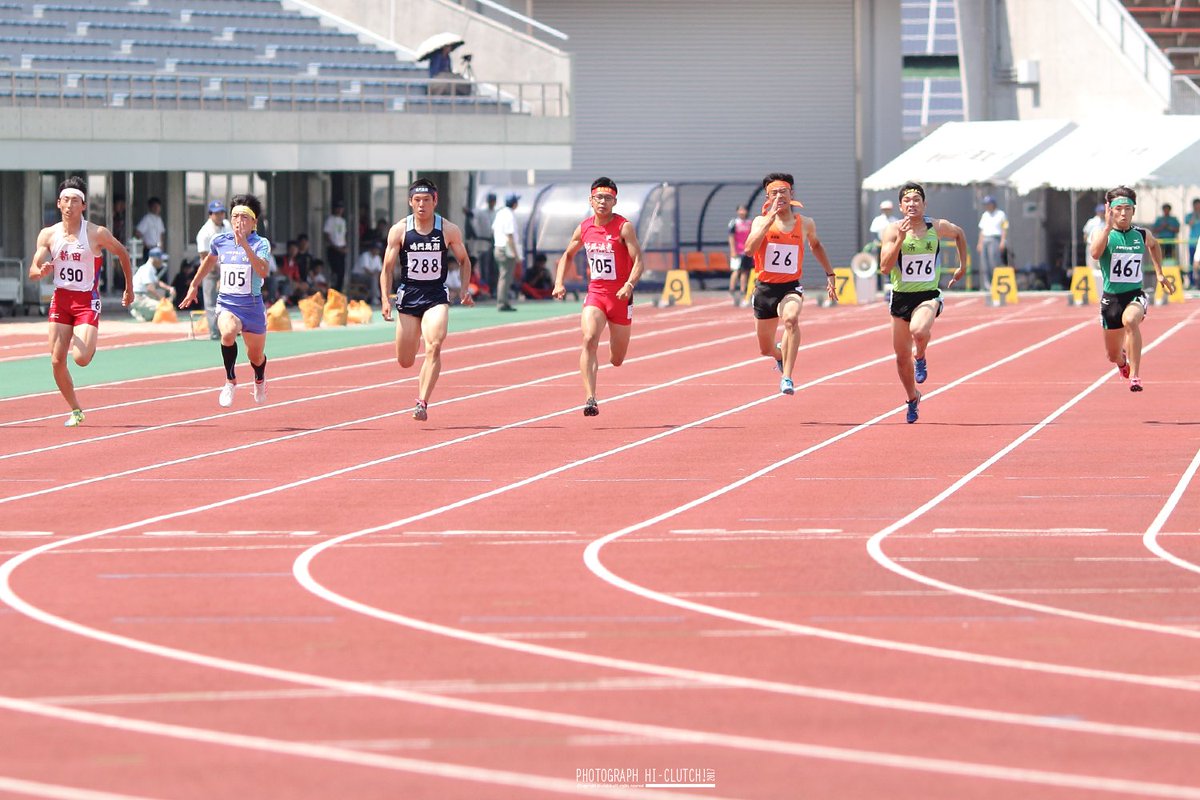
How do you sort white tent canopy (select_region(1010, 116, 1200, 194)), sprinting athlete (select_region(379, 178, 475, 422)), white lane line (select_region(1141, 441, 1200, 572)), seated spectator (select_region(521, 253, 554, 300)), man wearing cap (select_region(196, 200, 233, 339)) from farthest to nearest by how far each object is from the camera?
1. seated spectator (select_region(521, 253, 554, 300))
2. white tent canopy (select_region(1010, 116, 1200, 194))
3. man wearing cap (select_region(196, 200, 233, 339))
4. sprinting athlete (select_region(379, 178, 475, 422))
5. white lane line (select_region(1141, 441, 1200, 572))

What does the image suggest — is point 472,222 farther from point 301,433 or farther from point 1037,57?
point 301,433

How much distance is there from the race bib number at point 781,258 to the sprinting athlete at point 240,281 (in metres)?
4.20

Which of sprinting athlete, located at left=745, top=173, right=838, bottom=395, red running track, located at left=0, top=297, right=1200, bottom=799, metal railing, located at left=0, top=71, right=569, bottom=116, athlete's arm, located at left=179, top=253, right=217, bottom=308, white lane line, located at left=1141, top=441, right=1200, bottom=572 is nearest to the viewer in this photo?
red running track, located at left=0, top=297, right=1200, bottom=799

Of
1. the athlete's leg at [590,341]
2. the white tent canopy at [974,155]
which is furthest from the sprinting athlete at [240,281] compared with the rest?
the white tent canopy at [974,155]

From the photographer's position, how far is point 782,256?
60.9 feet

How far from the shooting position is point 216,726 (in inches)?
273

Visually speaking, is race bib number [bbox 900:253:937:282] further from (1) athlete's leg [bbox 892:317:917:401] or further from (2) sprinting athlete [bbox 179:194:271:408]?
(2) sprinting athlete [bbox 179:194:271:408]

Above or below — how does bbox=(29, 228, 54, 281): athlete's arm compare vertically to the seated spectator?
above

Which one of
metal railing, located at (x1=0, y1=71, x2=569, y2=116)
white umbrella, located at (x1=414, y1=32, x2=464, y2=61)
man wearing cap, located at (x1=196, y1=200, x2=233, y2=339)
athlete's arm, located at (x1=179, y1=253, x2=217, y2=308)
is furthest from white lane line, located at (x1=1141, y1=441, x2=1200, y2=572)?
white umbrella, located at (x1=414, y1=32, x2=464, y2=61)

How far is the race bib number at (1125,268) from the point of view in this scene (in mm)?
18812

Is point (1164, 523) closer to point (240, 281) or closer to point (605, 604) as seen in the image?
point (605, 604)

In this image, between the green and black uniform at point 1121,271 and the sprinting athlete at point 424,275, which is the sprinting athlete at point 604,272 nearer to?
the sprinting athlete at point 424,275

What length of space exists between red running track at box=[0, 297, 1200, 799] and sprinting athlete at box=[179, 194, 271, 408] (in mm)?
704

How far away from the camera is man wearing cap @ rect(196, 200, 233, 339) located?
84.6 feet
